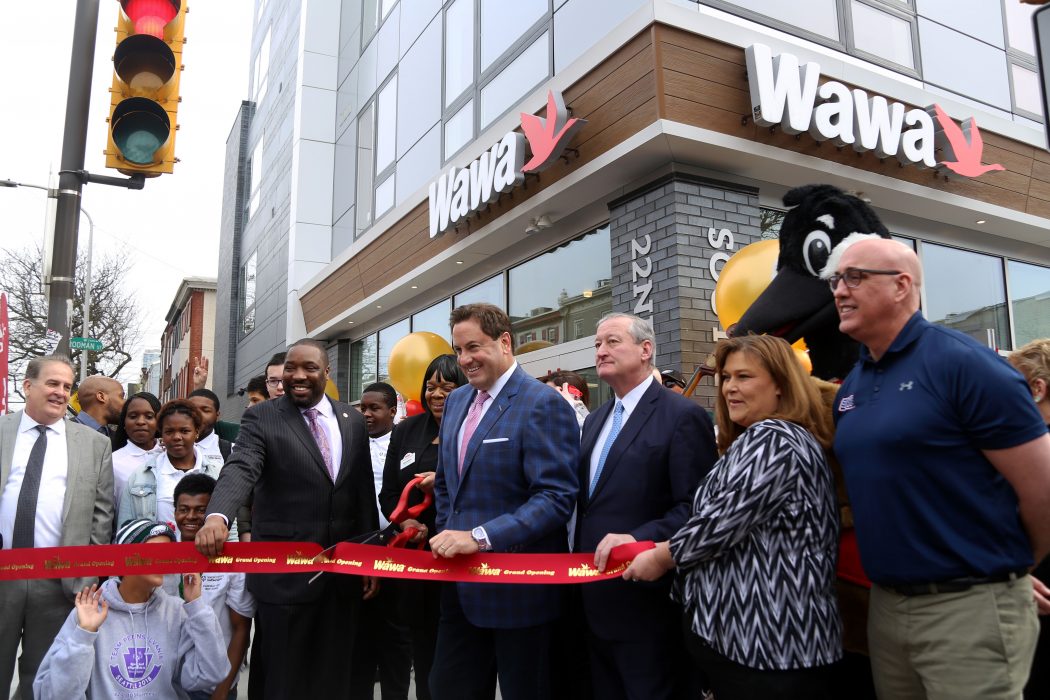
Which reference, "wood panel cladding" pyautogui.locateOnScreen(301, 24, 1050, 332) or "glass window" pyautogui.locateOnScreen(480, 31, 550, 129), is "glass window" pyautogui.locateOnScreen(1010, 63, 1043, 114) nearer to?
"wood panel cladding" pyautogui.locateOnScreen(301, 24, 1050, 332)

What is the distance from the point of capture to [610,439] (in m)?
3.30

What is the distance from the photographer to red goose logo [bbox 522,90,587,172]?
7.98 meters

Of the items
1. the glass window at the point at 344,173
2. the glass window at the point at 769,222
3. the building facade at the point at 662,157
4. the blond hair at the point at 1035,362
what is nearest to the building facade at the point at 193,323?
the glass window at the point at 344,173

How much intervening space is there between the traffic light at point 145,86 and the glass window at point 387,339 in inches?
371

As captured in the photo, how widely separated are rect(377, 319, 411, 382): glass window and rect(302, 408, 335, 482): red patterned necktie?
33.1ft

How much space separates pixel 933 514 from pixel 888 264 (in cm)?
74

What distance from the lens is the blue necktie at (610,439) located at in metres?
3.22

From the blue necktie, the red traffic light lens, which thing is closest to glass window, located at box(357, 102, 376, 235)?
the red traffic light lens

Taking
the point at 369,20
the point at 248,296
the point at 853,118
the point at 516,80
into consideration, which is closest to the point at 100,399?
the point at 516,80

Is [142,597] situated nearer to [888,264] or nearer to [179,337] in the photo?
[888,264]

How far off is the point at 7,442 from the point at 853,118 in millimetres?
7676

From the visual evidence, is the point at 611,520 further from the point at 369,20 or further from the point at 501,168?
the point at 369,20

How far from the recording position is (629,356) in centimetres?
327

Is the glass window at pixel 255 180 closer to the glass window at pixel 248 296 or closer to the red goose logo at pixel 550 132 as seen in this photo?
the glass window at pixel 248 296
